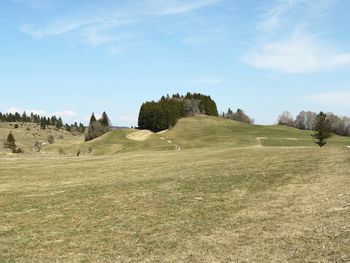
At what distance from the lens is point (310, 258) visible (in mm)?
15180

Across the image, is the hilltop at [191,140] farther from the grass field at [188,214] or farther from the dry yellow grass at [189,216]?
the dry yellow grass at [189,216]

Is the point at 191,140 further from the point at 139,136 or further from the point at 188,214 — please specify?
the point at 188,214

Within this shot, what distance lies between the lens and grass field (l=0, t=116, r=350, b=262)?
17062mm

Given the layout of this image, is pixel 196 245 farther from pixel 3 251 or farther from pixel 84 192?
pixel 84 192

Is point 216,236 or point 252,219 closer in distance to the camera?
point 216,236

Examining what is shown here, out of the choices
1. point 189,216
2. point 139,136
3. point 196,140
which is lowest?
point 189,216

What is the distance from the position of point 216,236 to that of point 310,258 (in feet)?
16.0

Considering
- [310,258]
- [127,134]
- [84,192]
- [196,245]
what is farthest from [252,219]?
[127,134]

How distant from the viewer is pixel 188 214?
23422 millimetres

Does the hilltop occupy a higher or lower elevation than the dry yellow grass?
higher

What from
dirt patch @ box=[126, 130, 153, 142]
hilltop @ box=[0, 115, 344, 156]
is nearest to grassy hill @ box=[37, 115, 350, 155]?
hilltop @ box=[0, 115, 344, 156]

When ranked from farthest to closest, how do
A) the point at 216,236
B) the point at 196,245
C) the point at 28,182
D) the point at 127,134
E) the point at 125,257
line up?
the point at 127,134, the point at 28,182, the point at 216,236, the point at 196,245, the point at 125,257

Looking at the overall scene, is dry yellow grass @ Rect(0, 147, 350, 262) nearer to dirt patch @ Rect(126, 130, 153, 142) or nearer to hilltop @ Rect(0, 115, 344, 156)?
hilltop @ Rect(0, 115, 344, 156)

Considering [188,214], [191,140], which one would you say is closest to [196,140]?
[191,140]
